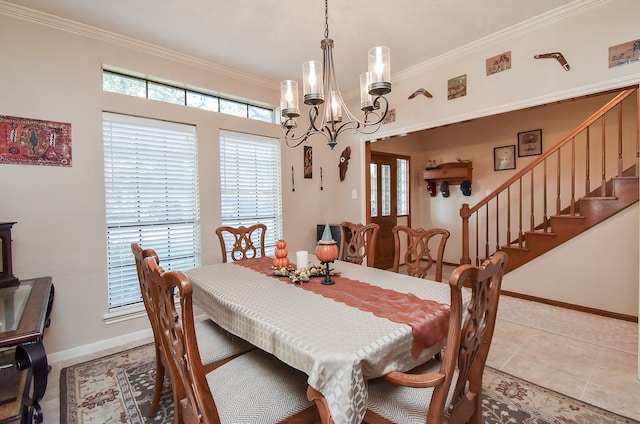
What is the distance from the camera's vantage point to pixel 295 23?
2.44 meters

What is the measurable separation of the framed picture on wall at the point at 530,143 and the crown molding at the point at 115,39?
388cm

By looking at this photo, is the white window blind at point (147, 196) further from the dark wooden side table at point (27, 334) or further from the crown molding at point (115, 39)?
the dark wooden side table at point (27, 334)

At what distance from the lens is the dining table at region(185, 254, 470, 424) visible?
974 millimetres

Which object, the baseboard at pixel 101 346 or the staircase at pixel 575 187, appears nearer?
the baseboard at pixel 101 346

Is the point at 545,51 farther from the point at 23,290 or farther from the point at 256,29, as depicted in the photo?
the point at 23,290

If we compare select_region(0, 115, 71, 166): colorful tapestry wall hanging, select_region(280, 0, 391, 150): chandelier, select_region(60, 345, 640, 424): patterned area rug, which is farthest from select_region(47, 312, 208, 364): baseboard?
select_region(280, 0, 391, 150): chandelier

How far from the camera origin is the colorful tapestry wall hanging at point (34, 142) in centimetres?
222

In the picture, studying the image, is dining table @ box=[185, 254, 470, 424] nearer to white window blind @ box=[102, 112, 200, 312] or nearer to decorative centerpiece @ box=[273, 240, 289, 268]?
decorative centerpiece @ box=[273, 240, 289, 268]

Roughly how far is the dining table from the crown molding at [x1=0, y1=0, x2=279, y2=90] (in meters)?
2.22

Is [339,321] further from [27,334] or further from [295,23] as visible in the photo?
[295,23]

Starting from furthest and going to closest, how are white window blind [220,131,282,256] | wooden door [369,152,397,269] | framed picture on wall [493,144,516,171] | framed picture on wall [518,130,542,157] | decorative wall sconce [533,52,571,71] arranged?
wooden door [369,152,397,269], framed picture on wall [493,144,516,171], framed picture on wall [518,130,542,157], white window blind [220,131,282,256], decorative wall sconce [533,52,571,71]

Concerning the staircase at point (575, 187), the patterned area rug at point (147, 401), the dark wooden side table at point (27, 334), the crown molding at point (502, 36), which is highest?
the crown molding at point (502, 36)

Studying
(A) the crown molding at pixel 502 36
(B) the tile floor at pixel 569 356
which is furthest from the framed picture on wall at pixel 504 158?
(A) the crown molding at pixel 502 36

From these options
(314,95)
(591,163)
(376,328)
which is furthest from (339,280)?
(591,163)
